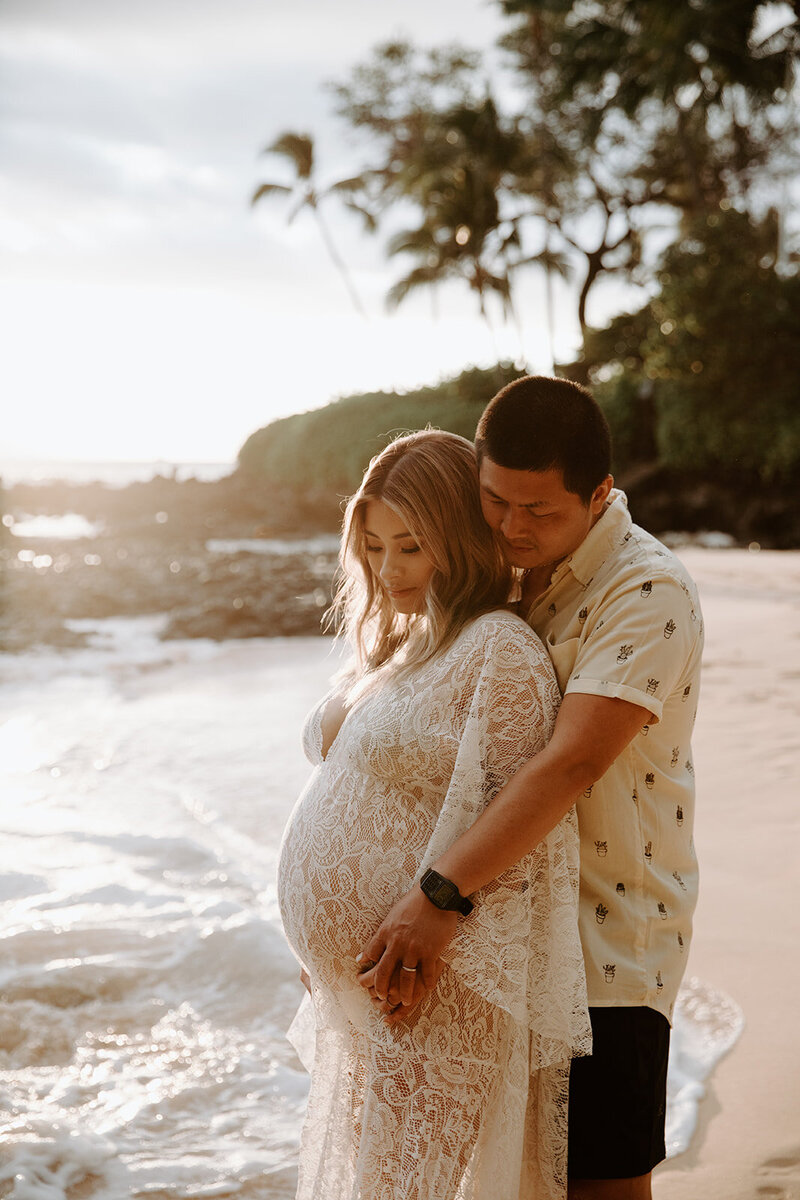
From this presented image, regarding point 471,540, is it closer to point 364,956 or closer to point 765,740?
point 364,956

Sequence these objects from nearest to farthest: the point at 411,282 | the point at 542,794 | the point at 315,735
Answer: the point at 542,794, the point at 315,735, the point at 411,282

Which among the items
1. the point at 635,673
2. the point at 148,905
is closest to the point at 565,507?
the point at 635,673

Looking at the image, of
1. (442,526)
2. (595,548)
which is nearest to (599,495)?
(595,548)

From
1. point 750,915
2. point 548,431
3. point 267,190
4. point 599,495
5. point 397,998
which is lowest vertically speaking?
point 750,915

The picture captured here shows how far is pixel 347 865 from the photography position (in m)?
2.13

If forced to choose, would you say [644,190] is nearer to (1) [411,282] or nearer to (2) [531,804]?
→ (1) [411,282]

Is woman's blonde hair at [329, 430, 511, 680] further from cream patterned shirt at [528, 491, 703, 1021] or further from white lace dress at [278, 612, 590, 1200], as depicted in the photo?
cream patterned shirt at [528, 491, 703, 1021]

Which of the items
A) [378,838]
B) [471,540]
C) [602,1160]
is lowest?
[602,1160]

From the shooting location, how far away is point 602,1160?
6.64 ft

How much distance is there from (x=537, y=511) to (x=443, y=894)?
2.53 feet

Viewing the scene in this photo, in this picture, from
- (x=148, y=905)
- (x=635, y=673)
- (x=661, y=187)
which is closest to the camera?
(x=635, y=673)

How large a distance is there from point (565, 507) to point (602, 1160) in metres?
1.29

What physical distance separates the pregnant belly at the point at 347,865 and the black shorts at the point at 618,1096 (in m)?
0.47

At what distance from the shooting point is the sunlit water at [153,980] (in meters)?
3.27
